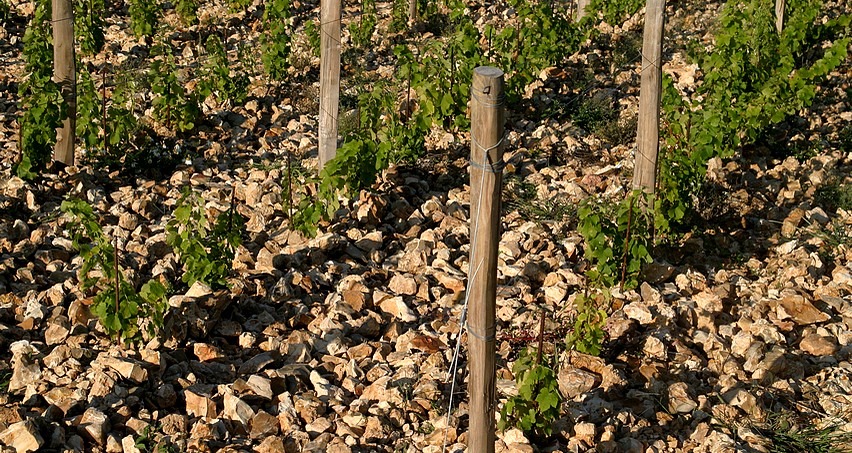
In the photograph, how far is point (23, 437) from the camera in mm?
4582

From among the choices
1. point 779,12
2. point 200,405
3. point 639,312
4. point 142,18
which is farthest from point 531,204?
point 142,18

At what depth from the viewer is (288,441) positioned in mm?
4871

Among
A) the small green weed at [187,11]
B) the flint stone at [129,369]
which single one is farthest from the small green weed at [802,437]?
the small green weed at [187,11]

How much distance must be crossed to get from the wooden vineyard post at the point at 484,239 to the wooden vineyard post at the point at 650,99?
2916 mm

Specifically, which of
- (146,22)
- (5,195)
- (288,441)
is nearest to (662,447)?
(288,441)

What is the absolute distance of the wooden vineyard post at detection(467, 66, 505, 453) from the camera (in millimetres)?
3820

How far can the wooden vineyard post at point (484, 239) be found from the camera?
382cm

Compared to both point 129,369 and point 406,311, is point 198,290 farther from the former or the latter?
point 406,311

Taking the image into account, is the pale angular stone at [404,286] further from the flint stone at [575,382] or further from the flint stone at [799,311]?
the flint stone at [799,311]

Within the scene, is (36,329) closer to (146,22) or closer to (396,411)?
(396,411)

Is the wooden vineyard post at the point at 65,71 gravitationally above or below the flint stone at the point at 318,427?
above

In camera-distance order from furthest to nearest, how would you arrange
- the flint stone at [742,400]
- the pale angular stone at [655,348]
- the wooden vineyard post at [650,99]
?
the wooden vineyard post at [650,99] → the pale angular stone at [655,348] → the flint stone at [742,400]

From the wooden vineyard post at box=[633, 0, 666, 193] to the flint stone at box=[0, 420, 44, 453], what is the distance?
4.17 m

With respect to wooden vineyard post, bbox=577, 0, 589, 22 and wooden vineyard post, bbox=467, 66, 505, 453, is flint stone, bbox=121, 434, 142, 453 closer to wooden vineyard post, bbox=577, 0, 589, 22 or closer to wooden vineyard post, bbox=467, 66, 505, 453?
wooden vineyard post, bbox=467, 66, 505, 453
